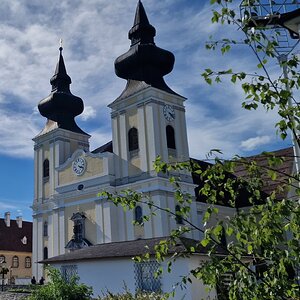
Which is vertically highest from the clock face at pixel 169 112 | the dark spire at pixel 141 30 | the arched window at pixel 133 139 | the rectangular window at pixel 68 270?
the dark spire at pixel 141 30

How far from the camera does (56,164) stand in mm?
37719

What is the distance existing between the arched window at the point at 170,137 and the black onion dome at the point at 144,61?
306 cm

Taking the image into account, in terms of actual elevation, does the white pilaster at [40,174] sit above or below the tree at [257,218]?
Answer: above

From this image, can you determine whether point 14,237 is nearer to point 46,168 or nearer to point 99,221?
point 46,168

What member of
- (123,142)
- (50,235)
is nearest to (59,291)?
(123,142)

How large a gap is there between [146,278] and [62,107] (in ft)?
92.2

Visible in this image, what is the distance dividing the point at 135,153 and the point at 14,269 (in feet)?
95.9

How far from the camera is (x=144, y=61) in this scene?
1329 inches

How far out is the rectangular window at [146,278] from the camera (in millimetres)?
13859

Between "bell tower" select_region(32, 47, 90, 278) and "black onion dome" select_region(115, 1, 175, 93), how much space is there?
7.51 m

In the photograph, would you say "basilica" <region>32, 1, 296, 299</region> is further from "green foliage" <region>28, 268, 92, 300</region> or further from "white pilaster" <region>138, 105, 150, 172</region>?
"green foliage" <region>28, 268, 92, 300</region>

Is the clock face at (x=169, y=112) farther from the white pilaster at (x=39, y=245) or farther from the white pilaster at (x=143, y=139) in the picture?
the white pilaster at (x=39, y=245)

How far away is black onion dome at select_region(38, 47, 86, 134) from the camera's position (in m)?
39.8

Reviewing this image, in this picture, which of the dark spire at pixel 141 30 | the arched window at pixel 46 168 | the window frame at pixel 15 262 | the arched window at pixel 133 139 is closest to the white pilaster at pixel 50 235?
the arched window at pixel 46 168
